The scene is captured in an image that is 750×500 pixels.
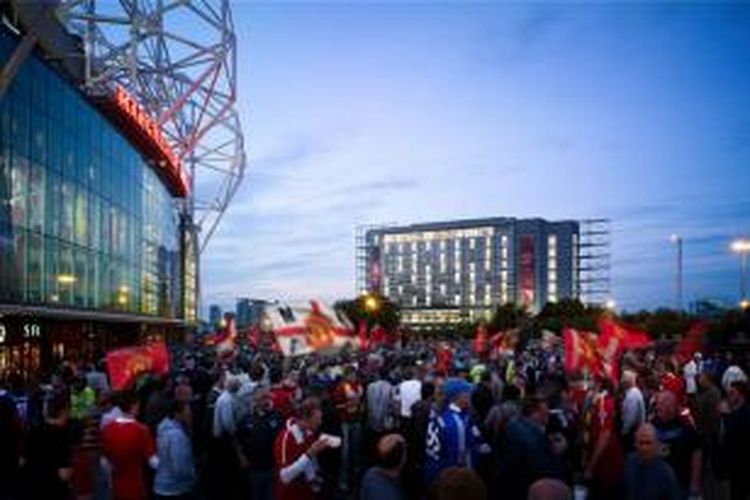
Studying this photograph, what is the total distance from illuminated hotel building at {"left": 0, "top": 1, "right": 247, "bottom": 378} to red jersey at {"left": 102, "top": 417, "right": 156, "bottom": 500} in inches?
828

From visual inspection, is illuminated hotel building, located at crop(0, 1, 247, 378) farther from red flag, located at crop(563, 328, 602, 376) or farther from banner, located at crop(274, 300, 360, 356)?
red flag, located at crop(563, 328, 602, 376)

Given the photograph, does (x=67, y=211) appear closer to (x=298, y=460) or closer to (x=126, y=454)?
(x=126, y=454)

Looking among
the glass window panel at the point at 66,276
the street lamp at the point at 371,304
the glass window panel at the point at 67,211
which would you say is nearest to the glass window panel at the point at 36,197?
the glass window panel at the point at 67,211

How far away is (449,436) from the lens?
10562 mm

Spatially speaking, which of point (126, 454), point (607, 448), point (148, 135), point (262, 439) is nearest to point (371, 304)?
point (148, 135)

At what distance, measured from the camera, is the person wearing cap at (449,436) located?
1055cm

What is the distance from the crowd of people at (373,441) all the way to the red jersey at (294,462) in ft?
0.04

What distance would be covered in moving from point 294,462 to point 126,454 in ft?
5.43

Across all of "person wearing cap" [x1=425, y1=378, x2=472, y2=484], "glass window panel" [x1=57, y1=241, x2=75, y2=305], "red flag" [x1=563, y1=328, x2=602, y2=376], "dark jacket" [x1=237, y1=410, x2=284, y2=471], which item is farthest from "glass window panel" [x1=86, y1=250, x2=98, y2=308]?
"person wearing cap" [x1=425, y1=378, x2=472, y2=484]

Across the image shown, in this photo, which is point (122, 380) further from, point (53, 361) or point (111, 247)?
point (111, 247)

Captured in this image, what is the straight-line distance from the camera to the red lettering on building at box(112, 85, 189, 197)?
46.7 metres

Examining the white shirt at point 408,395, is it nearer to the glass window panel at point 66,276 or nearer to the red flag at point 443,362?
the red flag at point 443,362

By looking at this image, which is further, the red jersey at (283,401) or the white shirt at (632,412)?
the white shirt at (632,412)

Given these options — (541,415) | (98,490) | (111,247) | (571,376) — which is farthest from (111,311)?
(541,415)
